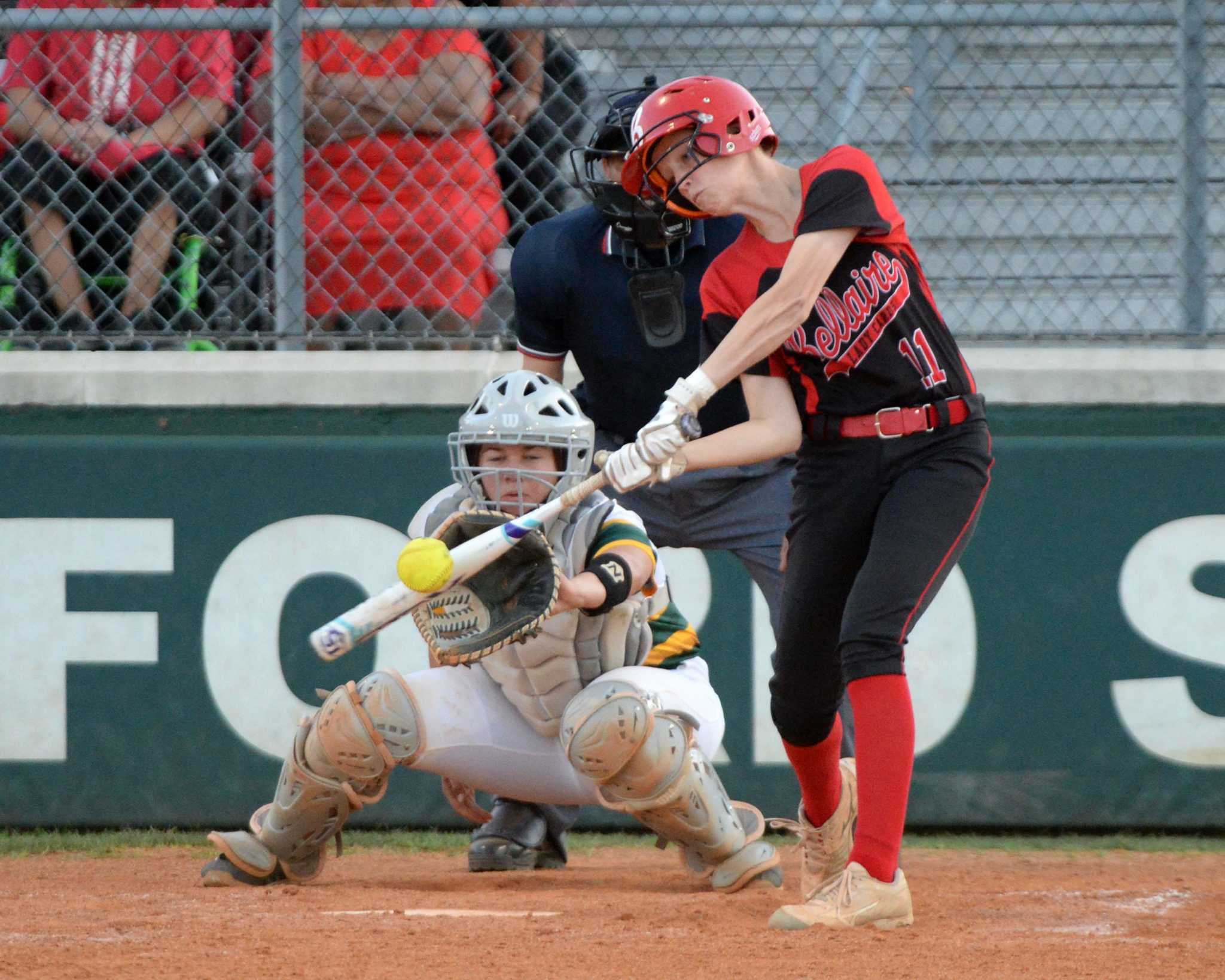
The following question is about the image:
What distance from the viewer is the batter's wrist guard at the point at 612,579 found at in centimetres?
368

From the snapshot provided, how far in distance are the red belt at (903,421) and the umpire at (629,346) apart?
867mm

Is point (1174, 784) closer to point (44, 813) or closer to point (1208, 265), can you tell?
point (1208, 265)

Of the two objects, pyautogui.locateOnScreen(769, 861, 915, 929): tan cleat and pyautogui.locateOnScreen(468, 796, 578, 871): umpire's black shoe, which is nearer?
pyautogui.locateOnScreen(769, 861, 915, 929): tan cleat

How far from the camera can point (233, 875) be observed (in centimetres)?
407

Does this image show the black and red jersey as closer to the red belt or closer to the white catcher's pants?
the red belt

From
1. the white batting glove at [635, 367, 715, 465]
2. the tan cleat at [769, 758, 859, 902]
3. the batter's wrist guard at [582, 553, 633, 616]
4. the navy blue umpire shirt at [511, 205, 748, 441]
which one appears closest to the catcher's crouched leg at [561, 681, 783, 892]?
the tan cleat at [769, 758, 859, 902]

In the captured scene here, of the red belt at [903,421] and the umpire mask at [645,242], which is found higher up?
the umpire mask at [645,242]

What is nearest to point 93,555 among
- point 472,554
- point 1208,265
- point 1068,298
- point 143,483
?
point 143,483

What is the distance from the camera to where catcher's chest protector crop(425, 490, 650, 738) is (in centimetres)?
389

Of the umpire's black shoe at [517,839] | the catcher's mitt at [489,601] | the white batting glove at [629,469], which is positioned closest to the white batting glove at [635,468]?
the white batting glove at [629,469]

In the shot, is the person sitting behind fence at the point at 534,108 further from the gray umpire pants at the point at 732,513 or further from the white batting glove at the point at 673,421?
the white batting glove at the point at 673,421

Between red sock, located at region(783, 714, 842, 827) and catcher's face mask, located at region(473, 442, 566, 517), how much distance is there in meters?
0.80

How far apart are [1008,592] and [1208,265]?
1229mm

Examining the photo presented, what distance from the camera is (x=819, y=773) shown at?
12.7 ft
